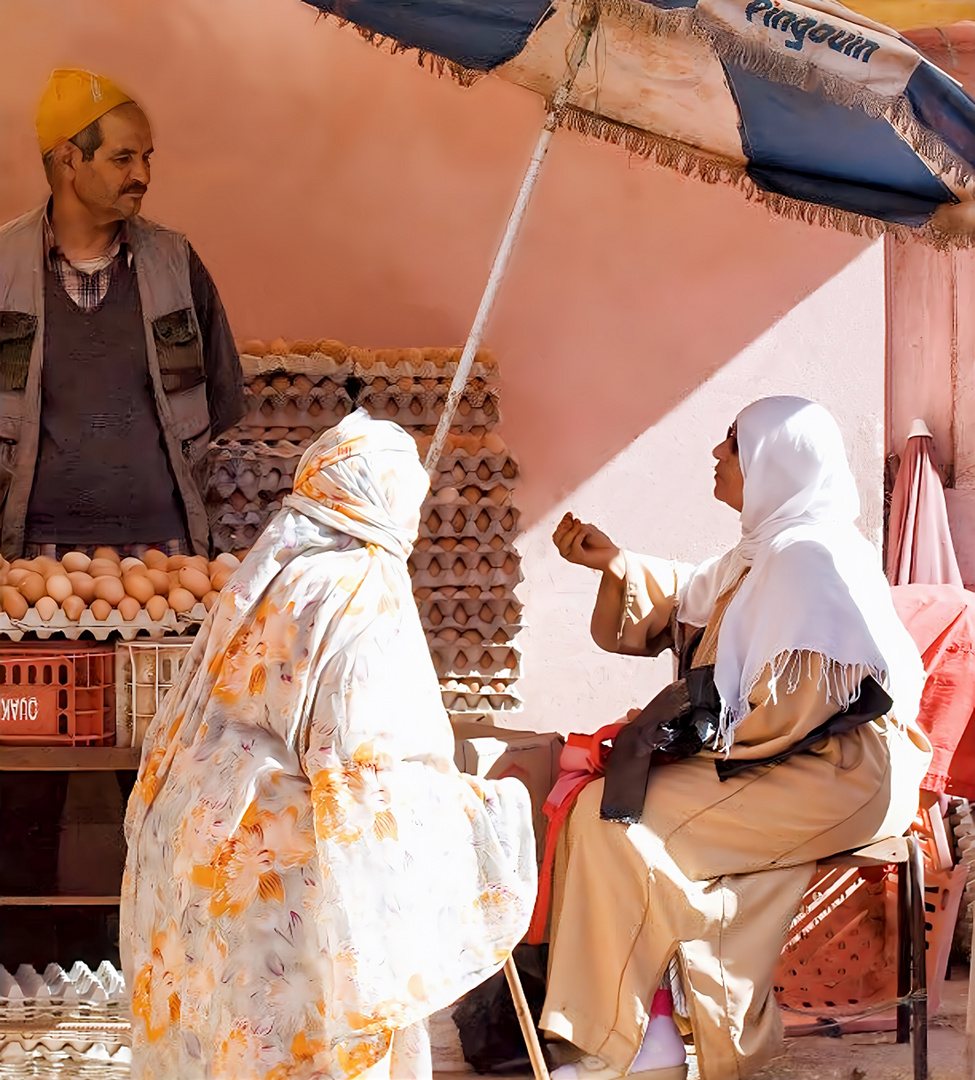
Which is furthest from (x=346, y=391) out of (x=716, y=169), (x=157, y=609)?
(x=716, y=169)

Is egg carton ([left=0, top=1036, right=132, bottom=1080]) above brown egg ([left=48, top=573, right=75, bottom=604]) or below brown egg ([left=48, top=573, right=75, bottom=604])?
below

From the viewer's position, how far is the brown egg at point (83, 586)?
140 inches

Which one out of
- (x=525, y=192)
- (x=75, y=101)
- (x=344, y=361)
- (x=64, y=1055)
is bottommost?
(x=64, y=1055)

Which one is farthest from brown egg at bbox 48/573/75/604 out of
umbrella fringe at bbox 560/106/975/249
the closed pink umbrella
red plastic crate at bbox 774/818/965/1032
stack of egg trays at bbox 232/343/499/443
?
the closed pink umbrella

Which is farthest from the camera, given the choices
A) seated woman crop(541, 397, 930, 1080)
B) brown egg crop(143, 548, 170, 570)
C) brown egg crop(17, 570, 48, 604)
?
brown egg crop(143, 548, 170, 570)

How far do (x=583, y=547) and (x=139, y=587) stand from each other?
50.4 inches

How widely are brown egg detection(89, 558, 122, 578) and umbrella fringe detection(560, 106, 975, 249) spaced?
1652mm

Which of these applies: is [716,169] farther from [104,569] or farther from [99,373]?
[99,373]

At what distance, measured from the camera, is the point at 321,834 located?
253 centimetres

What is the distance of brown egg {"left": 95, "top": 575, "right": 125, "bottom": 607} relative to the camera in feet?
11.5

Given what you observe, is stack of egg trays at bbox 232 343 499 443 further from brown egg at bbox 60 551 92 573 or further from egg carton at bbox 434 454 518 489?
brown egg at bbox 60 551 92 573

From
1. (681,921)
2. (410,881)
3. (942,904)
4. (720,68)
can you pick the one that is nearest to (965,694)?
(942,904)

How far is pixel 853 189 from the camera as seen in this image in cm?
368

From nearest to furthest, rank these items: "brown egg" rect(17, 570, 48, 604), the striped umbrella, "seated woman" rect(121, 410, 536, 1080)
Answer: "seated woman" rect(121, 410, 536, 1080)
the striped umbrella
"brown egg" rect(17, 570, 48, 604)
